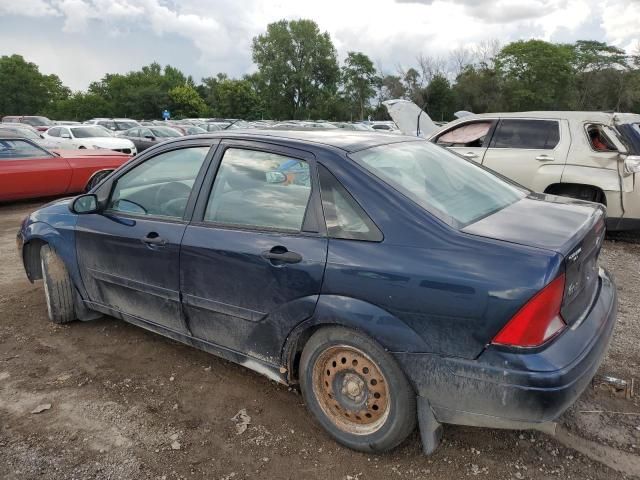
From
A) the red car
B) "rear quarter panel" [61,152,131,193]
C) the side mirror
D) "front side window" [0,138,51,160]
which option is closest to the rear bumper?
the side mirror

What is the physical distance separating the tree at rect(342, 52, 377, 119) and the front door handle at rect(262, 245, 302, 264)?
232 feet

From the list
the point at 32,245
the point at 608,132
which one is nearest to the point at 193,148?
the point at 32,245

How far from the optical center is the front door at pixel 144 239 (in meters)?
3.04

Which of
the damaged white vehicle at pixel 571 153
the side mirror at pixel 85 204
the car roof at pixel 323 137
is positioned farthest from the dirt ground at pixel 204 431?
the damaged white vehicle at pixel 571 153

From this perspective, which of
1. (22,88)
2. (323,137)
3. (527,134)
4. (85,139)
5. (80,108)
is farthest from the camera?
(22,88)

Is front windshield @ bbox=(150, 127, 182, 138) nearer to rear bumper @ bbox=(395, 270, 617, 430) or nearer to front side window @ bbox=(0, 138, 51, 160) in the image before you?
front side window @ bbox=(0, 138, 51, 160)

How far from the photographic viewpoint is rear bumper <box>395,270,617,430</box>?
198 cm

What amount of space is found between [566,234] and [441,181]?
75 centimetres

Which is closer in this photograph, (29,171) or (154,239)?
(154,239)

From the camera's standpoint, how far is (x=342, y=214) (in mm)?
2416

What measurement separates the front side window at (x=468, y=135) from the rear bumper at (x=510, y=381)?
5426mm

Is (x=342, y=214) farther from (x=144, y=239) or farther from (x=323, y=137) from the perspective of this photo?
(x=144, y=239)

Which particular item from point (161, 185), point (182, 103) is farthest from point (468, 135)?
point (182, 103)

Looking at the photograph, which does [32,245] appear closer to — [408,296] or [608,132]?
[408,296]
